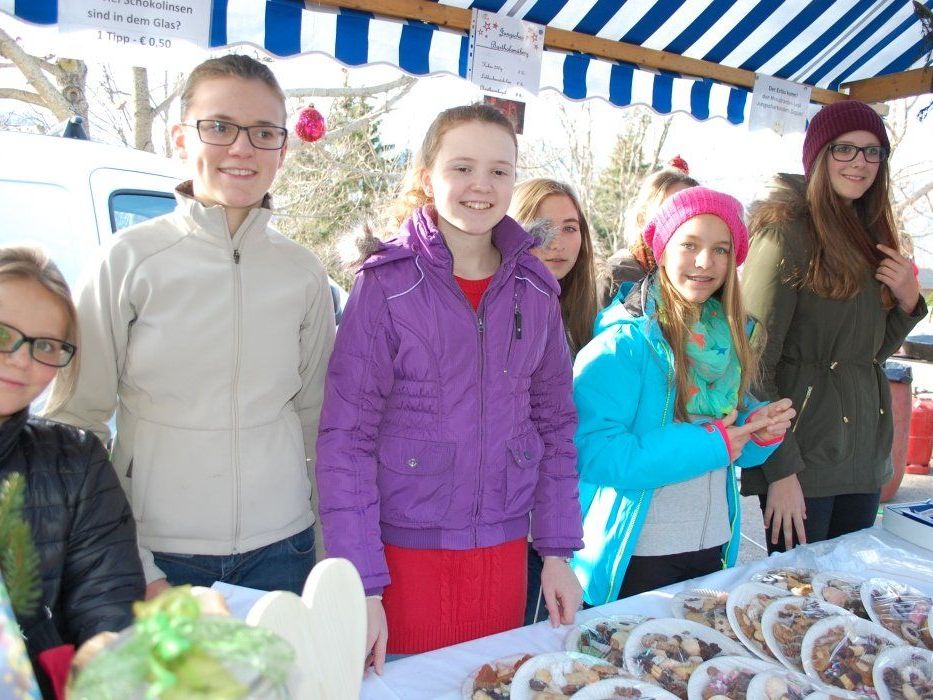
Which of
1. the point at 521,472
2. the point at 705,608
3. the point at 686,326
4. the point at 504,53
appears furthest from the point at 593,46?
the point at 705,608

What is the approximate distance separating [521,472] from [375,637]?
508 mm

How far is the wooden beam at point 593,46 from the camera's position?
2.86 m

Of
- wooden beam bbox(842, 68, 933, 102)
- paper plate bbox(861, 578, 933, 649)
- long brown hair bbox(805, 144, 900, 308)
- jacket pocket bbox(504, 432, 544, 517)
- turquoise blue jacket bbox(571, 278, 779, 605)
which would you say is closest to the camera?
paper plate bbox(861, 578, 933, 649)

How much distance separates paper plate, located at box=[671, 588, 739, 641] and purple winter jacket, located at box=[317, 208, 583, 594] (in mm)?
281

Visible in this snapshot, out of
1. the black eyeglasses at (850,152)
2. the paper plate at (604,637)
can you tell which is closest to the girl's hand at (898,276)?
the black eyeglasses at (850,152)

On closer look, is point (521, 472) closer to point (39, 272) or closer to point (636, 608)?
point (636, 608)

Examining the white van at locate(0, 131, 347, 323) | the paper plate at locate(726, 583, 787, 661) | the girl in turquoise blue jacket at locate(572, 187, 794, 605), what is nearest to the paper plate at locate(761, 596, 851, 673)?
the paper plate at locate(726, 583, 787, 661)

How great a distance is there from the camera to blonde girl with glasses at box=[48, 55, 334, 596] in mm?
1532

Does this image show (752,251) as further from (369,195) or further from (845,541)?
(369,195)

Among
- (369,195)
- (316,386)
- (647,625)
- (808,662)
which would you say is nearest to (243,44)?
(316,386)

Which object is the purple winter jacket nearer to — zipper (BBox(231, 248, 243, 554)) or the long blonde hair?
zipper (BBox(231, 248, 243, 554))

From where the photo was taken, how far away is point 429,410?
160 centimetres

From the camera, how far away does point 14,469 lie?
46.5 inches

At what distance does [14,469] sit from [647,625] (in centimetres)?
123
